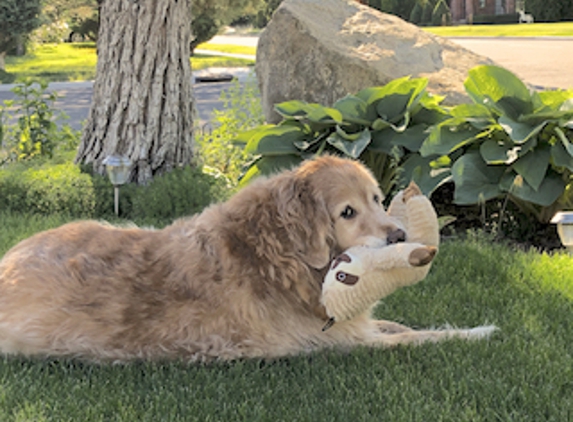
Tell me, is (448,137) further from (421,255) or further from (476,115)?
(421,255)

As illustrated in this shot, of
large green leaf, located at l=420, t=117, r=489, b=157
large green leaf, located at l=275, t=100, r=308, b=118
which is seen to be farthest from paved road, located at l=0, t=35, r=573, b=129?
large green leaf, located at l=420, t=117, r=489, b=157

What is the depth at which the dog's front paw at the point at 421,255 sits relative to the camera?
3105 mm

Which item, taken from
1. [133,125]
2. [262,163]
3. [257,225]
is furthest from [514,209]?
[133,125]

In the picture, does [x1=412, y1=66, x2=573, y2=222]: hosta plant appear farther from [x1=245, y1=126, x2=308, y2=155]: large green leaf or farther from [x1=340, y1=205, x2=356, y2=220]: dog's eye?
[x1=340, y1=205, x2=356, y2=220]: dog's eye

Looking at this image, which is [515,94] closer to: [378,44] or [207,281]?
[378,44]

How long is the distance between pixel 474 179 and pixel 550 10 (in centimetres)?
3872

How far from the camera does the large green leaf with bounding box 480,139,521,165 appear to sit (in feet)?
18.0

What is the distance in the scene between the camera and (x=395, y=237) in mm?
3395

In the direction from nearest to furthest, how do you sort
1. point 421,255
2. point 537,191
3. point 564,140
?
point 421,255 < point 564,140 < point 537,191

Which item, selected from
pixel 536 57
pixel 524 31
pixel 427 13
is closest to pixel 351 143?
pixel 536 57

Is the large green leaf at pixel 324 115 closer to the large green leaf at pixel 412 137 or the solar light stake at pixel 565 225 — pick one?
the large green leaf at pixel 412 137

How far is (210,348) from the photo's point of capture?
357 cm

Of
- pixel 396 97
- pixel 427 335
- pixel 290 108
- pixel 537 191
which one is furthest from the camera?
pixel 290 108

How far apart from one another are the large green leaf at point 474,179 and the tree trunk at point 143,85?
9.78 ft
